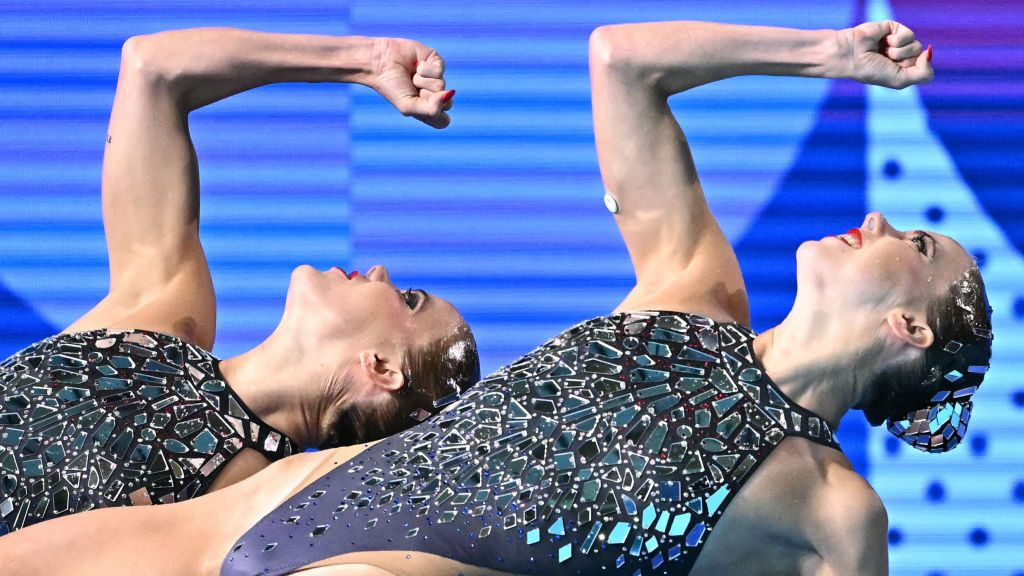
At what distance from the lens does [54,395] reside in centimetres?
236

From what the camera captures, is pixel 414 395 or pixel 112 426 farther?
pixel 414 395

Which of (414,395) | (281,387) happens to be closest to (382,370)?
(414,395)

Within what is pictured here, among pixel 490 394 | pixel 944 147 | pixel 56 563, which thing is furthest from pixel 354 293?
pixel 944 147

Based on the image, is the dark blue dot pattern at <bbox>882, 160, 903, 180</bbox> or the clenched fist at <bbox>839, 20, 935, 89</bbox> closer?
the clenched fist at <bbox>839, 20, 935, 89</bbox>

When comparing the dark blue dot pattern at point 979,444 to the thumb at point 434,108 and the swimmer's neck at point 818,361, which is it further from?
the thumb at point 434,108

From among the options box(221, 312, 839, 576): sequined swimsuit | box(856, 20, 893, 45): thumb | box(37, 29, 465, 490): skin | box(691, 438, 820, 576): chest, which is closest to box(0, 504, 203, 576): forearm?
box(221, 312, 839, 576): sequined swimsuit

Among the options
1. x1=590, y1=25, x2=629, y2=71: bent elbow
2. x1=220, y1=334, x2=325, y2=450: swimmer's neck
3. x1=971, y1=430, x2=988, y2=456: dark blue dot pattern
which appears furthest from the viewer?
x1=971, y1=430, x2=988, y2=456: dark blue dot pattern

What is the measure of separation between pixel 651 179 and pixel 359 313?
2.09ft

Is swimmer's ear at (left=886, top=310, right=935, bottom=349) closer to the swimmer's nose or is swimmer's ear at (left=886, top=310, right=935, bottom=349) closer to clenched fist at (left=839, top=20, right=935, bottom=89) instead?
clenched fist at (left=839, top=20, right=935, bottom=89)

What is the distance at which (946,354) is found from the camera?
2.24 m

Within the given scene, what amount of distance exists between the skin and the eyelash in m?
0.90

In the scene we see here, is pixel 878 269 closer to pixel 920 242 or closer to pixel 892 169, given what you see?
pixel 920 242

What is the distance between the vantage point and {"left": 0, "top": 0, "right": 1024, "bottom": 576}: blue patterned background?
378cm

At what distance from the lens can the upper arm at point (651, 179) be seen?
8.35 feet
